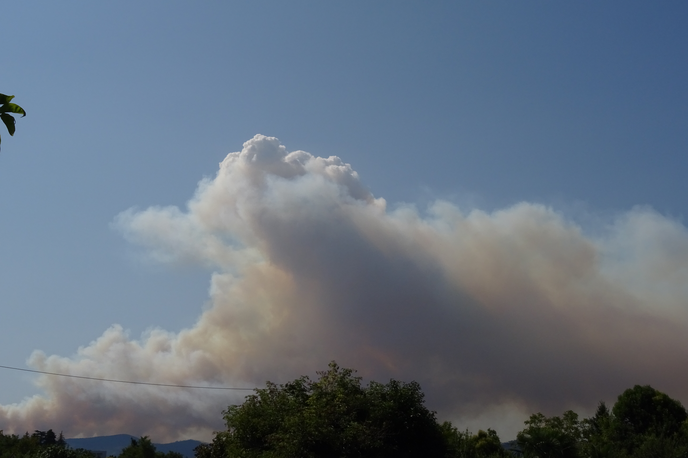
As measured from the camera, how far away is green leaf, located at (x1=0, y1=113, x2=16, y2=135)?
7.19 metres

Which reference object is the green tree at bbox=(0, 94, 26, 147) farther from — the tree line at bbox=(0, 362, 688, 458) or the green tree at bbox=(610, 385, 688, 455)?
the green tree at bbox=(610, 385, 688, 455)

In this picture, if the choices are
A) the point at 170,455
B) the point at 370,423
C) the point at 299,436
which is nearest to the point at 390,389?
the point at 370,423

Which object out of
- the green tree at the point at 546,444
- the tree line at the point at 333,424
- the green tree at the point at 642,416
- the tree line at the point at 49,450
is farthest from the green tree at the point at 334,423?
the green tree at the point at 642,416

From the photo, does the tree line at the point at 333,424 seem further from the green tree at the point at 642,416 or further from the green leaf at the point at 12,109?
the green tree at the point at 642,416

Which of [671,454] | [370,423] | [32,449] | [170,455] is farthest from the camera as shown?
[170,455]

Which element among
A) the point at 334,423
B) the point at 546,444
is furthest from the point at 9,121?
the point at 546,444

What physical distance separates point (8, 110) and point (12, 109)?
1.6 inches

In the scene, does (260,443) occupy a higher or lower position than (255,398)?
lower

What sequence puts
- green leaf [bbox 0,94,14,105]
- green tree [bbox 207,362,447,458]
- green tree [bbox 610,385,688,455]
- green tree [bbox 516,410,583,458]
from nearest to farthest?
green leaf [bbox 0,94,14,105]
green tree [bbox 207,362,447,458]
green tree [bbox 516,410,583,458]
green tree [bbox 610,385,688,455]

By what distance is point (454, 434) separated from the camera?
75.7m

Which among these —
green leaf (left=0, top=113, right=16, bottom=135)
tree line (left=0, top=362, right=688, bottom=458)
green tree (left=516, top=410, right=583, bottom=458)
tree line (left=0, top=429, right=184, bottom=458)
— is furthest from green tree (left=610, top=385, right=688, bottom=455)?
green leaf (left=0, top=113, right=16, bottom=135)

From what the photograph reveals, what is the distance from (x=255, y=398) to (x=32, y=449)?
202 feet

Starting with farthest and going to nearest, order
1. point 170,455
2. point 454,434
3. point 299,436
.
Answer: point 170,455 → point 454,434 → point 299,436

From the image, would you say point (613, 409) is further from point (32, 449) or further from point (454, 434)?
point (32, 449)
